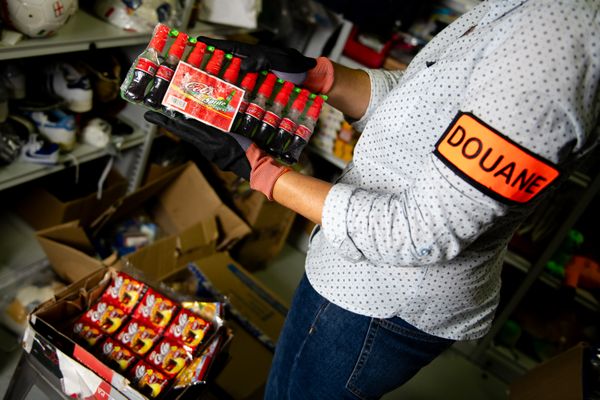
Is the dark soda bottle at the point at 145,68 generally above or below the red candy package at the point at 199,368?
above

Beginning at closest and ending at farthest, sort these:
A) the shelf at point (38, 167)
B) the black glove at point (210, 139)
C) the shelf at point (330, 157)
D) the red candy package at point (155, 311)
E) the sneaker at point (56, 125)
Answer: the black glove at point (210, 139) → the red candy package at point (155, 311) → the shelf at point (38, 167) → the sneaker at point (56, 125) → the shelf at point (330, 157)

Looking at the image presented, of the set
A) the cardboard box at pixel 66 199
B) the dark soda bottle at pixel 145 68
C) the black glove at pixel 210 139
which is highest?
the dark soda bottle at pixel 145 68

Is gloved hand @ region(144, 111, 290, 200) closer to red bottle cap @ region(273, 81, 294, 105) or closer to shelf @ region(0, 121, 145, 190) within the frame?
red bottle cap @ region(273, 81, 294, 105)

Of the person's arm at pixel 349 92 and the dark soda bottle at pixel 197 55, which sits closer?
the dark soda bottle at pixel 197 55

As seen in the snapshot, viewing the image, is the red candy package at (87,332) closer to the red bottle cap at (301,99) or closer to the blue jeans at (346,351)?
the blue jeans at (346,351)

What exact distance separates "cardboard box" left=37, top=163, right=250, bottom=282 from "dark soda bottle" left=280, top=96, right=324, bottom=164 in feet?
2.39

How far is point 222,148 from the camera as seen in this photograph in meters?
1.00

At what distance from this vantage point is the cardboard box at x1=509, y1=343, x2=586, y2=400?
181 centimetres

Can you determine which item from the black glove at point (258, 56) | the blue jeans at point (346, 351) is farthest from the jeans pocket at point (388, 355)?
the black glove at point (258, 56)

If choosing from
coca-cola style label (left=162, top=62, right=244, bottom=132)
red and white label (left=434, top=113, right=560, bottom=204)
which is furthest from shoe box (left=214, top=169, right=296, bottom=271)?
red and white label (left=434, top=113, right=560, bottom=204)

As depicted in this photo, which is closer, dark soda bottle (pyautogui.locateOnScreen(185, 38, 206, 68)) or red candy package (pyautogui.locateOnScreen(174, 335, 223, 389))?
dark soda bottle (pyautogui.locateOnScreen(185, 38, 206, 68))

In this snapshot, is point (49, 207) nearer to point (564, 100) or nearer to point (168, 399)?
point (168, 399)

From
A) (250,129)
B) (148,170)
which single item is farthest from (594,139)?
(148,170)

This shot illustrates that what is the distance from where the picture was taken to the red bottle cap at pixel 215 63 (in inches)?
41.6
